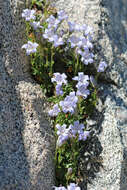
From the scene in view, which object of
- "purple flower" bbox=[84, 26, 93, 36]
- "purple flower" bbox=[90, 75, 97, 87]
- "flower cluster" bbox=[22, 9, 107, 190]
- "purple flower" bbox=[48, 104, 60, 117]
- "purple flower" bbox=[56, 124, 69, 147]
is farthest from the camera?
"purple flower" bbox=[84, 26, 93, 36]

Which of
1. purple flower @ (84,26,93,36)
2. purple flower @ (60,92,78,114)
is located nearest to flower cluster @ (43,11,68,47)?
purple flower @ (84,26,93,36)

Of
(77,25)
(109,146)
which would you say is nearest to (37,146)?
(109,146)

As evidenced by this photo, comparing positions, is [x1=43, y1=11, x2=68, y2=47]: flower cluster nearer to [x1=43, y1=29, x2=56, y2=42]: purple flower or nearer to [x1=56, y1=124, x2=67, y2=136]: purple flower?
[x1=43, y1=29, x2=56, y2=42]: purple flower

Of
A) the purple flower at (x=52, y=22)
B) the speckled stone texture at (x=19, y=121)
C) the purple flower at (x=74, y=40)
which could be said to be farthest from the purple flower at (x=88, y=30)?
the speckled stone texture at (x=19, y=121)

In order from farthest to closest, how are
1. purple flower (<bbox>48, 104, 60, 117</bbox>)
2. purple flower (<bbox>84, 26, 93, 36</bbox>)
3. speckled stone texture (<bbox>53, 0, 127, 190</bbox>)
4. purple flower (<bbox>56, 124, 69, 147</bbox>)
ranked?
purple flower (<bbox>84, 26, 93, 36</bbox>) → speckled stone texture (<bbox>53, 0, 127, 190</bbox>) → purple flower (<bbox>48, 104, 60, 117</bbox>) → purple flower (<bbox>56, 124, 69, 147</bbox>)

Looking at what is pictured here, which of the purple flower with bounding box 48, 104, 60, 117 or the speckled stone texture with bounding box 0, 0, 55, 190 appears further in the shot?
the purple flower with bounding box 48, 104, 60, 117

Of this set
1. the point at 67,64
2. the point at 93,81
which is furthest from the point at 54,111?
the point at 67,64

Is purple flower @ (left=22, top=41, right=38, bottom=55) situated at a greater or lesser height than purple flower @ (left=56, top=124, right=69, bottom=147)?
greater

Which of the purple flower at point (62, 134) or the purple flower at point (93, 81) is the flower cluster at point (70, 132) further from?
the purple flower at point (93, 81)
